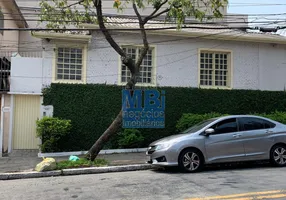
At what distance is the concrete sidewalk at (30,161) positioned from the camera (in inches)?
425

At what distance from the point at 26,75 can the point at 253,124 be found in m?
9.84

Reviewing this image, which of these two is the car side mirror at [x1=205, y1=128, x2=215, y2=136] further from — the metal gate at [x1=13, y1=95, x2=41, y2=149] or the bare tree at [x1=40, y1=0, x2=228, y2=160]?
the metal gate at [x1=13, y1=95, x2=41, y2=149]

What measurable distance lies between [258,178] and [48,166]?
599 centimetres

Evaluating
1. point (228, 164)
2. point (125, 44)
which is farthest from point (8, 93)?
point (228, 164)

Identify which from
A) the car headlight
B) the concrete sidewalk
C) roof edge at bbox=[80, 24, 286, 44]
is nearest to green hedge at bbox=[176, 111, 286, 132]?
the concrete sidewalk

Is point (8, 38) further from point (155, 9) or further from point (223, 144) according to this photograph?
point (223, 144)

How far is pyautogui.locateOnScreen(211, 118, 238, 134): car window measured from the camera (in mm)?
9945

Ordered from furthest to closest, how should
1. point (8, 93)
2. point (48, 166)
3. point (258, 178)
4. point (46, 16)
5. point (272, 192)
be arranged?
point (8, 93) → point (46, 16) → point (48, 166) → point (258, 178) → point (272, 192)

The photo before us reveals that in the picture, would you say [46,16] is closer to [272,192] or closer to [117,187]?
[117,187]

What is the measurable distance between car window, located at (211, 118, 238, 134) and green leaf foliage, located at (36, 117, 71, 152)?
21.7ft

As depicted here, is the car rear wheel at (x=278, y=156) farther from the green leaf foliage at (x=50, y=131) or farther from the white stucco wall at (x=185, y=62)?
the green leaf foliage at (x=50, y=131)

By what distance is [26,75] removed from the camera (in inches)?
575

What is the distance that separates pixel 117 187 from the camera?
7.64 meters
